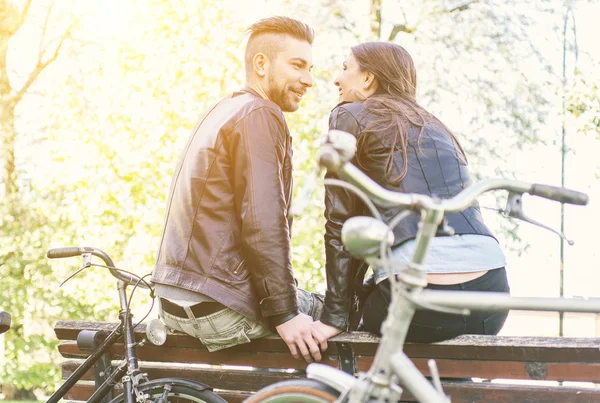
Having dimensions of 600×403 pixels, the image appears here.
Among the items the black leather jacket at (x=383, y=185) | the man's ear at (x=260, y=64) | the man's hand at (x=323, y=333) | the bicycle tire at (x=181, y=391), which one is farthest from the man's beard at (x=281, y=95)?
the bicycle tire at (x=181, y=391)

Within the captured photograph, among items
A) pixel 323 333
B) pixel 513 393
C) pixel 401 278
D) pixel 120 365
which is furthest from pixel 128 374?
pixel 401 278

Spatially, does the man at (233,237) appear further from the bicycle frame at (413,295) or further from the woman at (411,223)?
the bicycle frame at (413,295)

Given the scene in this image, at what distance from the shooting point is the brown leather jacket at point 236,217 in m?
3.30

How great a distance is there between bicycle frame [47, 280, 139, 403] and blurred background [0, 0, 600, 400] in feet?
26.7

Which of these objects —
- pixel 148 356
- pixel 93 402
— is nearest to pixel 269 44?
pixel 148 356

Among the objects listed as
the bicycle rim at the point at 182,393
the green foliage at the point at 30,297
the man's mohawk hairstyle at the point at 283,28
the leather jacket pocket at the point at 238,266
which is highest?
the man's mohawk hairstyle at the point at 283,28

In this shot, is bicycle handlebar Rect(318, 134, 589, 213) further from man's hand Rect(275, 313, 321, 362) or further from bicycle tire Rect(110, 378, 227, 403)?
bicycle tire Rect(110, 378, 227, 403)

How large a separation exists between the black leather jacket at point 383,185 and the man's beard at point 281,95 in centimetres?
62

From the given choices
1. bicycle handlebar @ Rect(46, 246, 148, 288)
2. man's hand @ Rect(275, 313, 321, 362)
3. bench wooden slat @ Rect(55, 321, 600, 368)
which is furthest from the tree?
bench wooden slat @ Rect(55, 321, 600, 368)

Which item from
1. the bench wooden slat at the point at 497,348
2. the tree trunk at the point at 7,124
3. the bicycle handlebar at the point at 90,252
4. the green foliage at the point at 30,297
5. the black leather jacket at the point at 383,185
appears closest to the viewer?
the bench wooden slat at the point at 497,348

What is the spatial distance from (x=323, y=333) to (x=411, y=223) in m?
0.58

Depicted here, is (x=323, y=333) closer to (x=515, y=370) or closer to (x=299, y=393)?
(x=515, y=370)

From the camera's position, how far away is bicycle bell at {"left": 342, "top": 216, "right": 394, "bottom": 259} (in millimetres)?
1780

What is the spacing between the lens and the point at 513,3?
15.8 m
